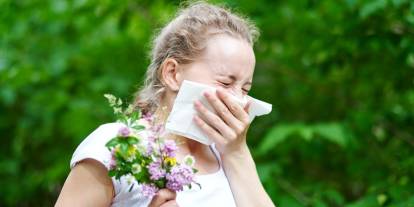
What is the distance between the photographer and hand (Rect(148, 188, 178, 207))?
2.13m

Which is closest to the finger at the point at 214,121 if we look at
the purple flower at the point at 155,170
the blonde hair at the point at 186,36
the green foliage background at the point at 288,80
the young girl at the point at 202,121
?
the young girl at the point at 202,121

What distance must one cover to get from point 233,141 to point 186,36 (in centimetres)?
41

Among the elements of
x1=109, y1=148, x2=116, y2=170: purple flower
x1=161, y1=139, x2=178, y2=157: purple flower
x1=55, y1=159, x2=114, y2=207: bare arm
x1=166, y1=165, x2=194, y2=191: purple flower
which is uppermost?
x1=161, y1=139, x2=178, y2=157: purple flower

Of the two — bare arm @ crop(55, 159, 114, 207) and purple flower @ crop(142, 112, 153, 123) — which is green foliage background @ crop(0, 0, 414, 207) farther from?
bare arm @ crop(55, 159, 114, 207)

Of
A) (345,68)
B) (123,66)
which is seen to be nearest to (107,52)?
(123,66)

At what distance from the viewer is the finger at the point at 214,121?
92.0 inches

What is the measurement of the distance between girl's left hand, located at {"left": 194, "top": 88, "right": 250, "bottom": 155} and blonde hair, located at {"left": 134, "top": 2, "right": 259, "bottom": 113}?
207 mm

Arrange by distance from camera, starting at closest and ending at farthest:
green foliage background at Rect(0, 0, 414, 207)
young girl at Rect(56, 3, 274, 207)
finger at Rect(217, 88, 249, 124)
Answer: young girl at Rect(56, 3, 274, 207) → finger at Rect(217, 88, 249, 124) → green foliage background at Rect(0, 0, 414, 207)

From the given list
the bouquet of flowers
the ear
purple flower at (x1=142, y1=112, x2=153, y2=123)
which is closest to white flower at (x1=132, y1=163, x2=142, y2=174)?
the bouquet of flowers

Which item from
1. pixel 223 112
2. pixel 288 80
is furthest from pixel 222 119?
pixel 288 80

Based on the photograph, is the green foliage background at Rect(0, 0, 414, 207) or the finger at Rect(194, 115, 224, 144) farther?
the green foliage background at Rect(0, 0, 414, 207)

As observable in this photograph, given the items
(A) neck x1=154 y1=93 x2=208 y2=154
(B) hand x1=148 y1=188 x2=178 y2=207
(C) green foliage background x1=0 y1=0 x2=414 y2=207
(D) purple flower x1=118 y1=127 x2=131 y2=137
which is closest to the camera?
(D) purple flower x1=118 y1=127 x2=131 y2=137

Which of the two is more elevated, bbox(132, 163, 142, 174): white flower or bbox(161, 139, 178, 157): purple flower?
bbox(161, 139, 178, 157): purple flower

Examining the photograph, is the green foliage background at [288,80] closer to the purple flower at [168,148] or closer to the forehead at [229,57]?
the forehead at [229,57]
